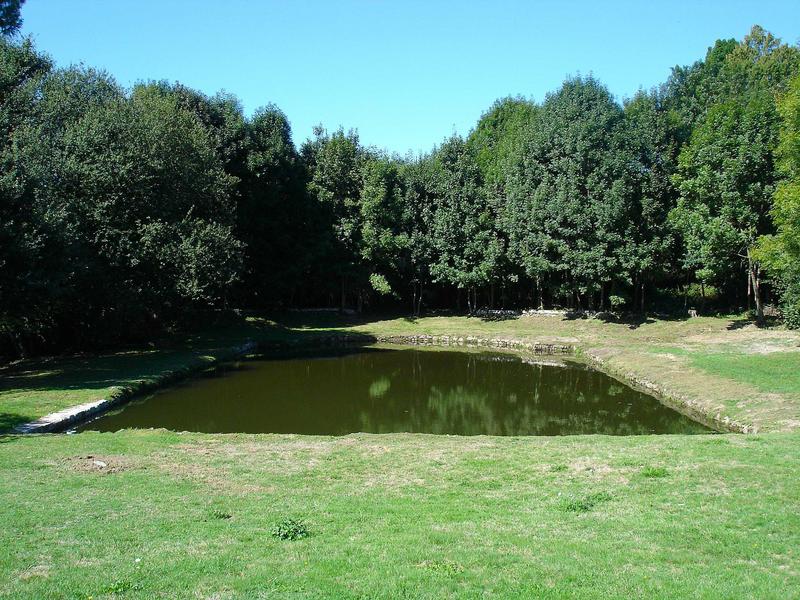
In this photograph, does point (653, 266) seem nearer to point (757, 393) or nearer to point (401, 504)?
point (757, 393)

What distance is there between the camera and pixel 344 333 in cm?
4912

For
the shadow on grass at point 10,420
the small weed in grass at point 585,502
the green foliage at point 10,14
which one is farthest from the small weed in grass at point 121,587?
the green foliage at point 10,14

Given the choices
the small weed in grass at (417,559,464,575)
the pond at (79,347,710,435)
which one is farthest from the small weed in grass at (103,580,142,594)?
the pond at (79,347,710,435)

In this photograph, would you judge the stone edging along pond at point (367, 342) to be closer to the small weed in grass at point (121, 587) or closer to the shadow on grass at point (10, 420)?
the shadow on grass at point (10, 420)

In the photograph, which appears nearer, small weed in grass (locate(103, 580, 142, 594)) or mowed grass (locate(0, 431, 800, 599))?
small weed in grass (locate(103, 580, 142, 594))

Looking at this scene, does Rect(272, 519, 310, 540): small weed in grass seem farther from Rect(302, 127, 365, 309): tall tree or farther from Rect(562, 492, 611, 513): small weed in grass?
Rect(302, 127, 365, 309): tall tree

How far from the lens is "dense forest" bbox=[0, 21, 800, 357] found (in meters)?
30.5

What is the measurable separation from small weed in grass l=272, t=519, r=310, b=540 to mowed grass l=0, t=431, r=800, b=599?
0.28ft

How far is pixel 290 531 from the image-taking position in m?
9.05

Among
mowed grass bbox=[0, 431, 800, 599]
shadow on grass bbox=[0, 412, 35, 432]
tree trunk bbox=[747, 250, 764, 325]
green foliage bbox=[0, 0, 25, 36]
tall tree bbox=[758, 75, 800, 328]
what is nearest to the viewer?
mowed grass bbox=[0, 431, 800, 599]

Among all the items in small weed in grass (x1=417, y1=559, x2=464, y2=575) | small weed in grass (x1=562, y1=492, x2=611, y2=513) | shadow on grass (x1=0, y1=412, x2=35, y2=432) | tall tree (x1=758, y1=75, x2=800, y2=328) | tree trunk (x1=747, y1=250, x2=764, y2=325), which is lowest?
small weed in grass (x1=562, y1=492, x2=611, y2=513)

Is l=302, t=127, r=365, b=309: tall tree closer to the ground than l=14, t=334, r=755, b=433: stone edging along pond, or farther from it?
farther from it

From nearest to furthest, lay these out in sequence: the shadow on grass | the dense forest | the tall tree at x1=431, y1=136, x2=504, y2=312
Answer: the shadow on grass → the dense forest → the tall tree at x1=431, y1=136, x2=504, y2=312

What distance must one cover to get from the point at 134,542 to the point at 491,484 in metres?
6.71
